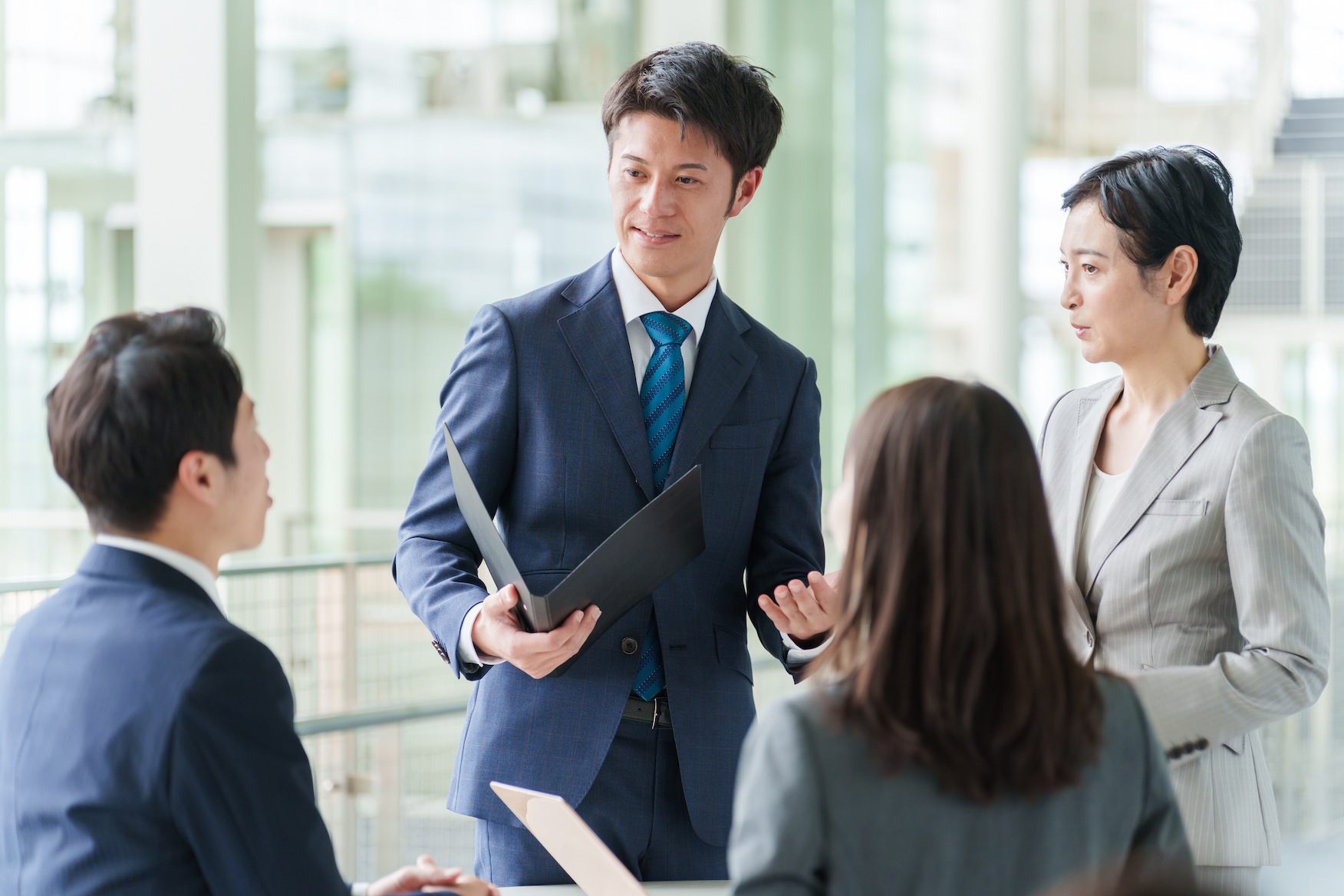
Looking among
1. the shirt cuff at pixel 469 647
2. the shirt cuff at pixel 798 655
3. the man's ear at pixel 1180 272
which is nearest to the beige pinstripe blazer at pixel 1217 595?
the man's ear at pixel 1180 272

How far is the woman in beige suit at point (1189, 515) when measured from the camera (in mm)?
1460

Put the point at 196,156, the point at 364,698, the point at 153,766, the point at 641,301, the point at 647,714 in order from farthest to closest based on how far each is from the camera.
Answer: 1. the point at 364,698
2. the point at 196,156
3. the point at 641,301
4. the point at 647,714
5. the point at 153,766

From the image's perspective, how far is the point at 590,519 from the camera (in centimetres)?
162

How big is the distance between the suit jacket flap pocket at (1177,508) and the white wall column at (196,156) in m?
2.24

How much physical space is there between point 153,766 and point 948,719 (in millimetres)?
675

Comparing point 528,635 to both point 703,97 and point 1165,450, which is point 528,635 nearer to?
point 703,97

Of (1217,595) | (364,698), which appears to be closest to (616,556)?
(1217,595)

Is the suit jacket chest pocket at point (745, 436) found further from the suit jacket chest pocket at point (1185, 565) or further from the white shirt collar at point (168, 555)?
the white shirt collar at point (168, 555)

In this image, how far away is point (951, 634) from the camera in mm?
1010

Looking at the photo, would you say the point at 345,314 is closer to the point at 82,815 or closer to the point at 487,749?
the point at 487,749

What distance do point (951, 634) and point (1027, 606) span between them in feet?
0.23

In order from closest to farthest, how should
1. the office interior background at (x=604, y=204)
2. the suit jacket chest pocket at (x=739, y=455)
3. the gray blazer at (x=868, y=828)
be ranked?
→ the gray blazer at (x=868, y=828) → the suit jacket chest pocket at (x=739, y=455) → the office interior background at (x=604, y=204)

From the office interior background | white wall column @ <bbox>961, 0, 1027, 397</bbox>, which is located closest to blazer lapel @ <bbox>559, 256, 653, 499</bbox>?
the office interior background

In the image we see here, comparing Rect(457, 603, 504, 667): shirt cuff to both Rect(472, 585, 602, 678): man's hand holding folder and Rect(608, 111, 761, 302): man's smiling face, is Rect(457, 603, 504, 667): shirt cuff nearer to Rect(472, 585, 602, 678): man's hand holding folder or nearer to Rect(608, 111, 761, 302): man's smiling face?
Rect(472, 585, 602, 678): man's hand holding folder
